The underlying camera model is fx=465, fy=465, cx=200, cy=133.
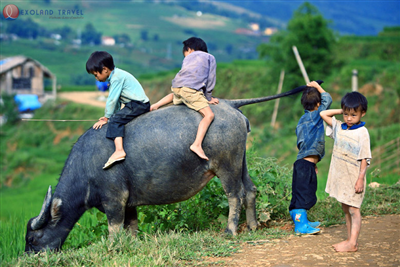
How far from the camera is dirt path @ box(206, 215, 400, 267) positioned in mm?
3783

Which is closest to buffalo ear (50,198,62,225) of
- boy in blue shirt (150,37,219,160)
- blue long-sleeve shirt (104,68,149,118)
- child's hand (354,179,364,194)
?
blue long-sleeve shirt (104,68,149,118)

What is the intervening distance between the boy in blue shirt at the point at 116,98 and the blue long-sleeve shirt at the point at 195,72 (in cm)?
42

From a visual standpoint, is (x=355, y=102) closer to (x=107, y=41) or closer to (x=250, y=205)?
(x=250, y=205)

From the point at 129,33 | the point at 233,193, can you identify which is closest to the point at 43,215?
the point at 233,193

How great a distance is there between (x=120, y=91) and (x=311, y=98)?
190cm

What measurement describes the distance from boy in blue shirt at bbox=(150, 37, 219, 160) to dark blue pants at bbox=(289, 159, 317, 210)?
1.02m

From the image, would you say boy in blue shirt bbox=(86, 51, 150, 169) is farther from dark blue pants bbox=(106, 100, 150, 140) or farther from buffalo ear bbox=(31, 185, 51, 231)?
buffalo ear bbox=(31, 185, 51, 231)

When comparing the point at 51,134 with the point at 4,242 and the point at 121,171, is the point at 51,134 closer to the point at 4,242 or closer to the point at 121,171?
the point at 4,242

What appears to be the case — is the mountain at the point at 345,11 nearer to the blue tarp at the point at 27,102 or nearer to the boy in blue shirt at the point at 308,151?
the blue tarp at the point at 27,102

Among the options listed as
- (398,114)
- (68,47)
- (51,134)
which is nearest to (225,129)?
(398,114)

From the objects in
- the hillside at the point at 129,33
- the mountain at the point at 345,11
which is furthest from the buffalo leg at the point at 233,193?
the mountain at the point at 345,11

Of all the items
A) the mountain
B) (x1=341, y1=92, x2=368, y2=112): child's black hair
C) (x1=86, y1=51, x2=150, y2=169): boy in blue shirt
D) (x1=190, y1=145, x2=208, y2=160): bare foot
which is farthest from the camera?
the mountain

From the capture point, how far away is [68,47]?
58938mm

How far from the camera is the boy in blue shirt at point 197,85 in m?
4.43
